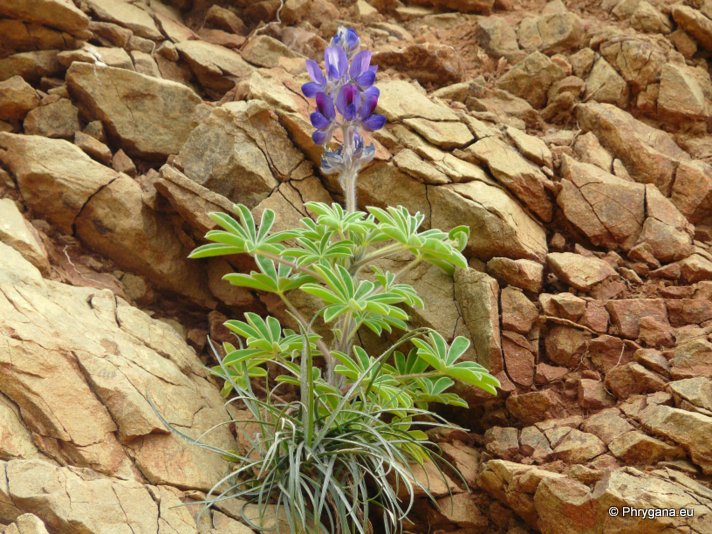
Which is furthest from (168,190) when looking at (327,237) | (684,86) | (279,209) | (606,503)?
(684,86)

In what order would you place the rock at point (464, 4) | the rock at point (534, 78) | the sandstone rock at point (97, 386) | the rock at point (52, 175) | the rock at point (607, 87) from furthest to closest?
the rock at point (464, 4) → the rock at point (534, 78) → the rock at point (607, 87) → the rock at point (52, 175) → the sandstone rock at point (97, 386)

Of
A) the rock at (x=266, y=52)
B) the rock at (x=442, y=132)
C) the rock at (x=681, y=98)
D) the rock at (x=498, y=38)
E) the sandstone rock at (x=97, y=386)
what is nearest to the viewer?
the sandstone rock at (x=97, y=386)

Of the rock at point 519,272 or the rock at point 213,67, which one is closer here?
the rock at point 519,272

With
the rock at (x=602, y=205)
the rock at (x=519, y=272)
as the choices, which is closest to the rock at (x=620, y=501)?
the rock at (x=519, y=272)

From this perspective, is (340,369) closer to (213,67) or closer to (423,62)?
(213,67)

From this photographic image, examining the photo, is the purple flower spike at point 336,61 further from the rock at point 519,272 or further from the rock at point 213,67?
the rock at point 213,67

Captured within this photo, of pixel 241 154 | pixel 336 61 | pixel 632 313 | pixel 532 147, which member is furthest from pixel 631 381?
pixel 241 154
